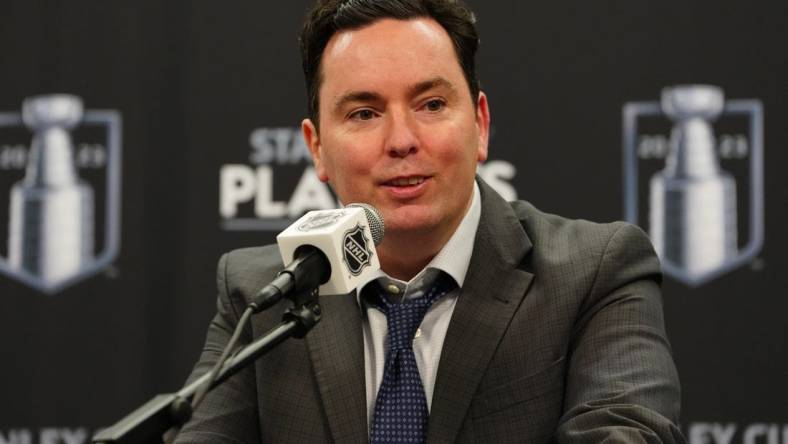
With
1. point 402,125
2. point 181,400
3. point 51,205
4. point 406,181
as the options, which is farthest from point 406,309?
point 51,205

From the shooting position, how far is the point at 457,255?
79.4 inches

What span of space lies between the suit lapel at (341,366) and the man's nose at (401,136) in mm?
331

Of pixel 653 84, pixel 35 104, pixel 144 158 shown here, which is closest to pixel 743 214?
Answer: pixel 653 84

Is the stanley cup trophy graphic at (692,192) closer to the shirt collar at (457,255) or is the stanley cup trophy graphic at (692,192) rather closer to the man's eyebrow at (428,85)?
the shirt collar at (457,255)

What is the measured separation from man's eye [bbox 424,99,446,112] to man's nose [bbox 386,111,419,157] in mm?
57

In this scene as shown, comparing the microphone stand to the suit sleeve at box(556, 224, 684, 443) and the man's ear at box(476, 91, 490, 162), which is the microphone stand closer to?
the suit sleeve at box(556, 224, 684, 443)

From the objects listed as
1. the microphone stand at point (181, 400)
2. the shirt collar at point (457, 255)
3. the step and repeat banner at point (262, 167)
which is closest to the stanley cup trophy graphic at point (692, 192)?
the step and repeat banner at point (262, 167)

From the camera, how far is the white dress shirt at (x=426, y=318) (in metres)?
1.94

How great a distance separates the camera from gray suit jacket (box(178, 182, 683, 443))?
1.78 meters

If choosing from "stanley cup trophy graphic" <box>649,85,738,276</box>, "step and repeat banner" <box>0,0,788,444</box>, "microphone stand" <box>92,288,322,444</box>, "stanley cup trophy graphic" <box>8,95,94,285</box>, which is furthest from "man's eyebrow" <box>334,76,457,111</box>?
"stanley cup trophy graphic" <box>8,95,94,285</box>

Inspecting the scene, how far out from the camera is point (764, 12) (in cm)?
295

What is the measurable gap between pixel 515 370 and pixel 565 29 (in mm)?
1460

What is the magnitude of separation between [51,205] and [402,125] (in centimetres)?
165

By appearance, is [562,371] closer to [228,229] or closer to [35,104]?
[228,229]
